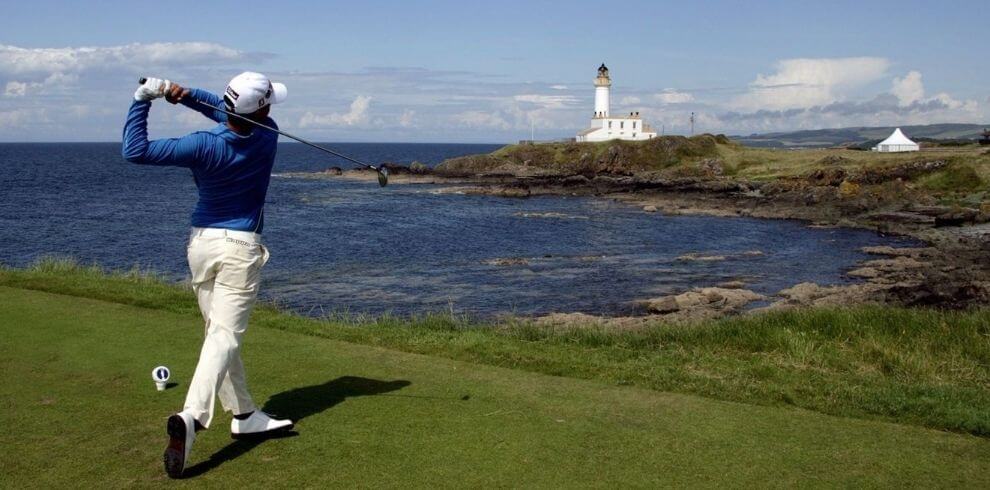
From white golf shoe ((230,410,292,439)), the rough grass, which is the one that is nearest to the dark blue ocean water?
the rough grass

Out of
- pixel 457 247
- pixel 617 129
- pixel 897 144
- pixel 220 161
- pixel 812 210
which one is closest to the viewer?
pixel 220 161

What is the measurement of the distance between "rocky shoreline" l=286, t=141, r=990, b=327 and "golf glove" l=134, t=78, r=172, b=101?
14717 mm

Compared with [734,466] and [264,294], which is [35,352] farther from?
[264,294]

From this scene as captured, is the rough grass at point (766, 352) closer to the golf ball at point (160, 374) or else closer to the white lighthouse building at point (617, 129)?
the golf ball at point (160, 374)

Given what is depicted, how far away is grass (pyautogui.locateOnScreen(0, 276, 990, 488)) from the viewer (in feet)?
18.9

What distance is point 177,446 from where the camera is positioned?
5660 mm

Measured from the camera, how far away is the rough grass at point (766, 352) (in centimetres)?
783

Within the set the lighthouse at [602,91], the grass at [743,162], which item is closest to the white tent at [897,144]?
the grass at [743,162]

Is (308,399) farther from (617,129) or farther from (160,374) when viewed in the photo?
(617,129)

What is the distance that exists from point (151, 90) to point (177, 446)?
7.65 feet

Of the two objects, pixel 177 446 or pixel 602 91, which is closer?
pixel 177 446

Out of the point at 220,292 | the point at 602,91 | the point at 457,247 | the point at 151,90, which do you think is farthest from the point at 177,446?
the point at 602,91

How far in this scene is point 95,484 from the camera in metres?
5.53

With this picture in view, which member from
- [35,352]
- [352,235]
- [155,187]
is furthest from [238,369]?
[155,187]
